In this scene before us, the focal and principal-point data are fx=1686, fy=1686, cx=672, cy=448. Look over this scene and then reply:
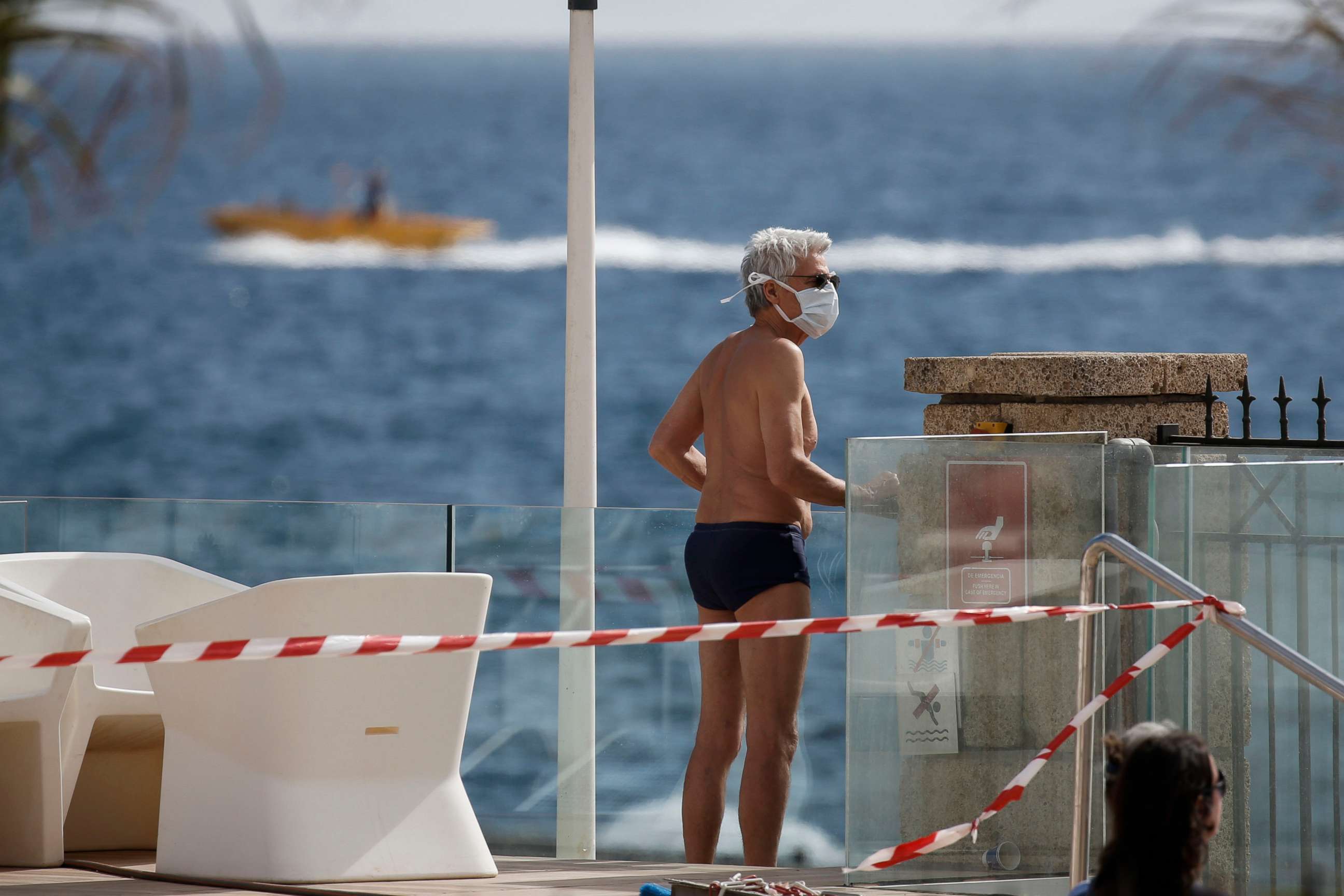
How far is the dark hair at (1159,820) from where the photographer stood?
174cm

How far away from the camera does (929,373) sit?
4293mm

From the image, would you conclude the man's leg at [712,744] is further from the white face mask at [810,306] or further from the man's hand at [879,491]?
the white face mask at [810,306]

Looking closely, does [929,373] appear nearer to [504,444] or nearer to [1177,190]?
[504,444]

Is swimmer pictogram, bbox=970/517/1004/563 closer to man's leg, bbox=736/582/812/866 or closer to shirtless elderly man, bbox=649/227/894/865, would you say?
shirtless elderly man, bbox=649/227/894/865

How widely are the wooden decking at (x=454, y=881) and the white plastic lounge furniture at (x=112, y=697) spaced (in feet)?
0.34

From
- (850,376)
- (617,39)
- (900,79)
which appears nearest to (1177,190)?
(900,79)

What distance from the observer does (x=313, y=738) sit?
358 centimetres

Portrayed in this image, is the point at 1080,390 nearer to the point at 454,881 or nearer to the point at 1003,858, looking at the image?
the point at 1003,858

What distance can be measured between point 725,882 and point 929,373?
152 cm

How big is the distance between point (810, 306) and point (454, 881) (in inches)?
65.3

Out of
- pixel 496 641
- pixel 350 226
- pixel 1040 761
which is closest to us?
pixel 496 641

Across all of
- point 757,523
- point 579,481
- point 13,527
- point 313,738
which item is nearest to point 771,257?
point 757,523

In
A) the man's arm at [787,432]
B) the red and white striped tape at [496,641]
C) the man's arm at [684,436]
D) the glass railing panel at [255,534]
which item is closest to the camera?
the red and white striped tape at [496,641]

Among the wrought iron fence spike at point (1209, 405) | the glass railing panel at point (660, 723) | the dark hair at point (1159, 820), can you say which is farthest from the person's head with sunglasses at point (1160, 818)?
the glass railing panel at point (660, 723)
